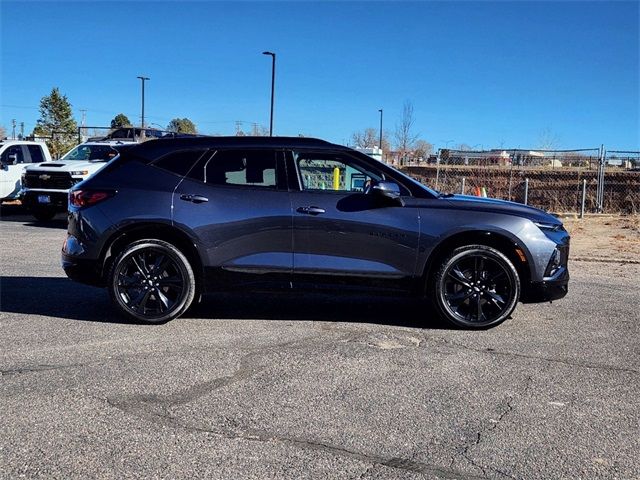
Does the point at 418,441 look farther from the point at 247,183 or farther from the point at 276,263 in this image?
the point at 247,183

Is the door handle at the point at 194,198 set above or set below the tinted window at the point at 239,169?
below

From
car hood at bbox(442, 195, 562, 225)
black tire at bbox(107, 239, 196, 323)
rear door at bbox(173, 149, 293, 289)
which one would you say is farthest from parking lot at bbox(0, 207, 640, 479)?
car hood at bbox(442, 195, 562, 225)

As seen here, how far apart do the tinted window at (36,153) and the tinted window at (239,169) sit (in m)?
14.2

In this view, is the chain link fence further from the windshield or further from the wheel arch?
A: the wheel arch

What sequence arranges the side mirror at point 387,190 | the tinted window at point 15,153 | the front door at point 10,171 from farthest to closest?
the tinted window at point 15,153 → the front door at point 10,171 → the side mirror at point 387,190

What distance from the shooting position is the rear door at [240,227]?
234 inches

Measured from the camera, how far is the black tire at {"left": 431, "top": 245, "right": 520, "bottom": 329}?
5.90m

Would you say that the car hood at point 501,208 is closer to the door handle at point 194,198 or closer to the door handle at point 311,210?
the door handle at point 311,210

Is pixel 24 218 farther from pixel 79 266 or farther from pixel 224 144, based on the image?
pixel 224 144

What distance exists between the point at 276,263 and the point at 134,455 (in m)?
2.82

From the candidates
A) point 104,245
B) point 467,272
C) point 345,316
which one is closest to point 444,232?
point 467,272

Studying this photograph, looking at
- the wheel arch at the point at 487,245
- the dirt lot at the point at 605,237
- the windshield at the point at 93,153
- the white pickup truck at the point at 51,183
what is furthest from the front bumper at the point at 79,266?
the windshield at the point at 93,153

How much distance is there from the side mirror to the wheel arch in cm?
61

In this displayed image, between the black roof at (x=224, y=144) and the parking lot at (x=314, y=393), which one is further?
the black roof at (x=224, y=144)
